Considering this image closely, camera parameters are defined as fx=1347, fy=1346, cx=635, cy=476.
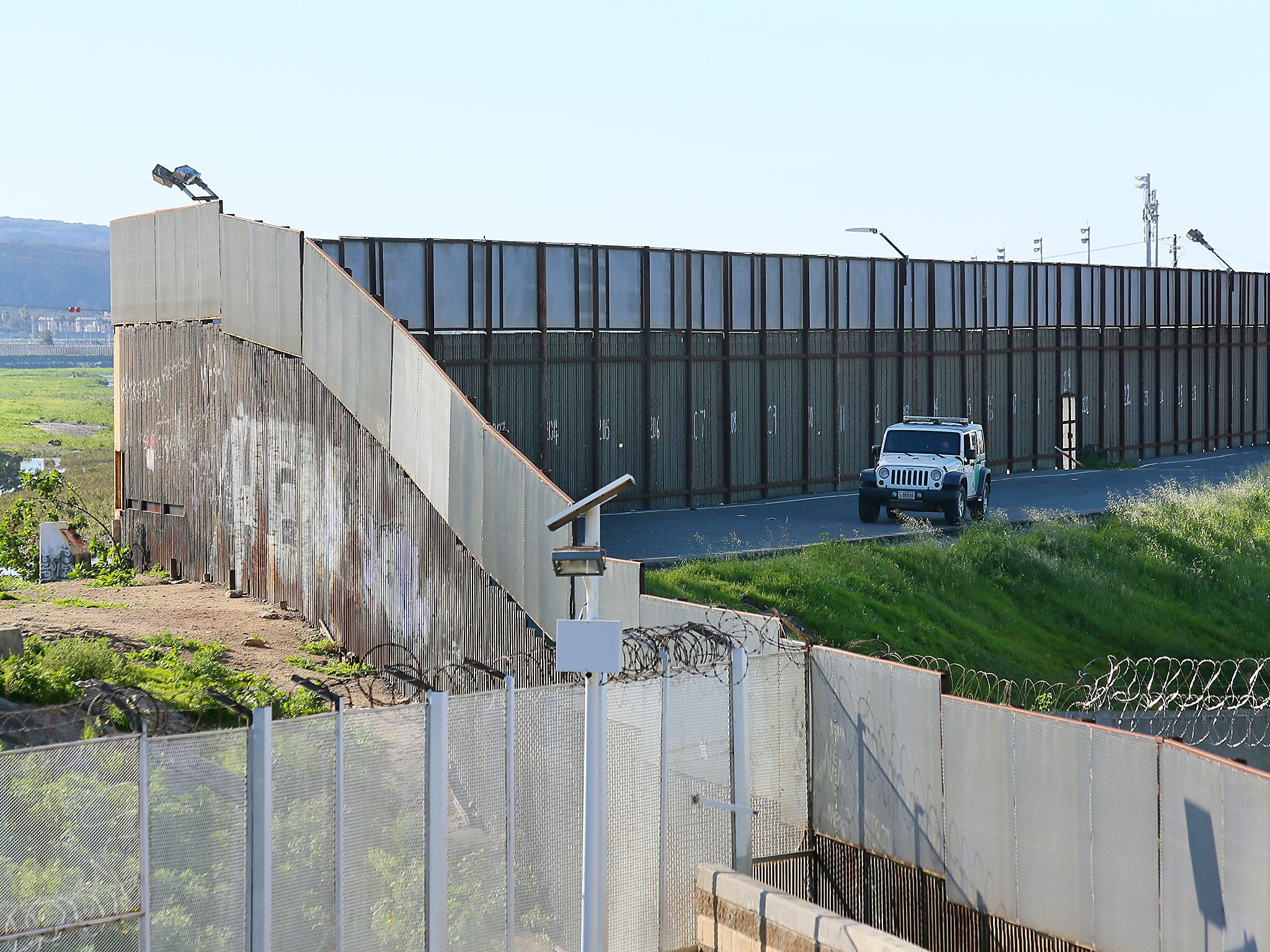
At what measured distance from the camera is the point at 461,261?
26.9 meters

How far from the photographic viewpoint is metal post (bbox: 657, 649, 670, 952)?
33.3ft

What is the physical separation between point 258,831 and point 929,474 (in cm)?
1942

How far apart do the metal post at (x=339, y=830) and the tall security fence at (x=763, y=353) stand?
1765 cm

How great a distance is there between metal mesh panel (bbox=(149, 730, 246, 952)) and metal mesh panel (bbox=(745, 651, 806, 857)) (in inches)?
168

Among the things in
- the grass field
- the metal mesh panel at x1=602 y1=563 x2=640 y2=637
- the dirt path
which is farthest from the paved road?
the grass field

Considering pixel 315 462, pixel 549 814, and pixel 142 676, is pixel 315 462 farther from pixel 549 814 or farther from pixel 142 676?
pixel 549 814

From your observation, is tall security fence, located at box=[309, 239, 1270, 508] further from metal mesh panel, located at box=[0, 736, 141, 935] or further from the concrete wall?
metal mesh panel, located at box=[0, 736, 141, 935]

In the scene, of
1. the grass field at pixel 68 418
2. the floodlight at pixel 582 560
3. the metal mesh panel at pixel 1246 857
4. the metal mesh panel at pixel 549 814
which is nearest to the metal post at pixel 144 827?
the metal mesh panel at pixel 549 814

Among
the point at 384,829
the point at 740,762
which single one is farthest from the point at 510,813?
the point at 740,762

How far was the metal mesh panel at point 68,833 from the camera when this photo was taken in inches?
297

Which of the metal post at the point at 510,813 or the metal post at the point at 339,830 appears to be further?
the metal post at the point at 510,813

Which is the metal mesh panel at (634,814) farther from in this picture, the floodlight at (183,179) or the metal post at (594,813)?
the floodlight at (183,179)

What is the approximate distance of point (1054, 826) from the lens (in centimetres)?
934

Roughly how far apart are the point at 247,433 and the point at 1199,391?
36.3 metres
